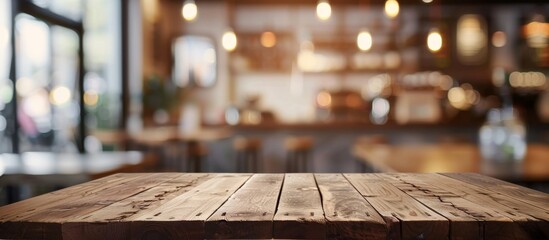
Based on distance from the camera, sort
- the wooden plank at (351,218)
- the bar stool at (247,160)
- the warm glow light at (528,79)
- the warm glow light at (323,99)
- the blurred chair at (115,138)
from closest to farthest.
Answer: the wooden plank at (351,218)
the blurred chair at (115,138)
the bar stool at (247,160)
the warm glow light at (323,99)
the warm glow light at (528,79)

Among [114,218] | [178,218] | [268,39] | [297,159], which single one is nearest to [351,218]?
[178,218]

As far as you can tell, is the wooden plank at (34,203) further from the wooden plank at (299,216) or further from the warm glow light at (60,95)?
the warm glow light at (60,95)

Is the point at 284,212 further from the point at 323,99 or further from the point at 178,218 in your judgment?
the point at 323,99

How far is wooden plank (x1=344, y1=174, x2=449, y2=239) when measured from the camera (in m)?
1.12

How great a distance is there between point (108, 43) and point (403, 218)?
293 inches

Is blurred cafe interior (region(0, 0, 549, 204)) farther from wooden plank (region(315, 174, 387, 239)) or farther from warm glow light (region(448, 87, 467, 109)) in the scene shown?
wooden plank (region(315, 174, 387, 239))

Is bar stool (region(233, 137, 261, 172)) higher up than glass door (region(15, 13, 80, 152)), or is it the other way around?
glass door (region(15, 13, 80, 152))

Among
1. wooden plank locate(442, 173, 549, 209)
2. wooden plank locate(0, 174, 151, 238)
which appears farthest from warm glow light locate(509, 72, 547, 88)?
wooden plank locate(0, 174, 151, 238)

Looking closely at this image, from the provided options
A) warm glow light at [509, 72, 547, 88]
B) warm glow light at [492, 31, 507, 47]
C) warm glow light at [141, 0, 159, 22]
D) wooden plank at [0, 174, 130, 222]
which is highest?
warm glow light at [141, 0, 159, 22]

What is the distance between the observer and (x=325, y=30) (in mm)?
10133

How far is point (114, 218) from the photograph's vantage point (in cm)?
118

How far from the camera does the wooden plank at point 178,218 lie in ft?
3.74

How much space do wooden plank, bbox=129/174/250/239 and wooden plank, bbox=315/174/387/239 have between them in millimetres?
293

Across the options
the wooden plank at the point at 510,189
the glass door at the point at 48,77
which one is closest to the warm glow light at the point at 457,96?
the glass door at the point at 48,77
